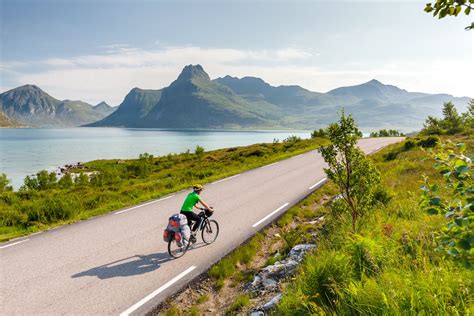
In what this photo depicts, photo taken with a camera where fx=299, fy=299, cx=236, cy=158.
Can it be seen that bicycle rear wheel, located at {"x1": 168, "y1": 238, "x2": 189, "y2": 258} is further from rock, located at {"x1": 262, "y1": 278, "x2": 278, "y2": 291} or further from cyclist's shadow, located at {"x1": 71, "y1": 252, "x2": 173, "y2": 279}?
rock, located at {"x1": 262, "y1": 278, "x2": 278, "y2": 291}

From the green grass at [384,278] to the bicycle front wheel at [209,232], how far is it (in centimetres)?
373

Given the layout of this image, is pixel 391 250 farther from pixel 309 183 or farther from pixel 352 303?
pixel 309 183

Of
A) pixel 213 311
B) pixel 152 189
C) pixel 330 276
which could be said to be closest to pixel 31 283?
pixel 213 311

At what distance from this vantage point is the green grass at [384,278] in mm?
3881

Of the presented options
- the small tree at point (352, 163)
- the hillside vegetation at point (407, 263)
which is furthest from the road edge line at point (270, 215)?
the small tree at point (352, 163)

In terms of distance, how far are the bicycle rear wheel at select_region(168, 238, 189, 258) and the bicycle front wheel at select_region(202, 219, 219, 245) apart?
0.85 meters

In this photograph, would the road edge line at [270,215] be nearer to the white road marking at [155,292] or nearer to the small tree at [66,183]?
the white road marking at [155,292]

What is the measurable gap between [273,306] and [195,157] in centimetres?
4578

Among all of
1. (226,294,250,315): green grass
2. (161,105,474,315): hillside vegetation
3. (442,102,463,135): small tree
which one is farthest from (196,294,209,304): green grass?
(442,102,463,135): small tree

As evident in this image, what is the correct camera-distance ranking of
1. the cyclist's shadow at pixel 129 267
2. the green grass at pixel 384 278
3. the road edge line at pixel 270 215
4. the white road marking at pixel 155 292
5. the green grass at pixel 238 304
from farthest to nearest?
the road edge line at pixel 270 215, the cyclist's shadow at pixel 129 267, the green grass at pixel 238 304, the white road marking at pixel 155 292, the green grass at pixel 384 278

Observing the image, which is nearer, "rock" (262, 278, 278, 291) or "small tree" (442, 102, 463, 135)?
"rock" (262, 278, 278, 291)

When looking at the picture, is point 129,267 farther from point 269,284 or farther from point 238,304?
point 269,284

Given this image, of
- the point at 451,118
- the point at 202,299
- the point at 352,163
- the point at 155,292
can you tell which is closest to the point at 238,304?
the point at 202,299

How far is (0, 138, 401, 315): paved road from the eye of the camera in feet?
20.8
